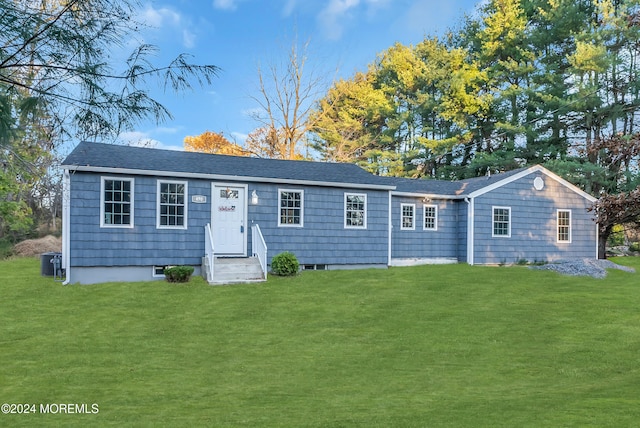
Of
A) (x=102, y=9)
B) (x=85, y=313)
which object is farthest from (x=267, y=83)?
(x=102, y=9)

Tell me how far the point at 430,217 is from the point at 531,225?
4551 mm

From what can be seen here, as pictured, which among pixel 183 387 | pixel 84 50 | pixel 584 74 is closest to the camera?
pixel 84 50

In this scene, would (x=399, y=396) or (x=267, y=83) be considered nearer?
(x=399, y=396)

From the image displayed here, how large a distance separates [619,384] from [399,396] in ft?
9.33

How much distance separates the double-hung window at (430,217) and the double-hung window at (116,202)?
1108 cm

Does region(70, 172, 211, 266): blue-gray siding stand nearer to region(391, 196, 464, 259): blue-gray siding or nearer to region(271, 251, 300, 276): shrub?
region(271, 251, 300, 276): shrub

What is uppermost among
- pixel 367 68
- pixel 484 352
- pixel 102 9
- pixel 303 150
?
pixel 367 68

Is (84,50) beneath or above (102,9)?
beneath

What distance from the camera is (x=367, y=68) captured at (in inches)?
1448

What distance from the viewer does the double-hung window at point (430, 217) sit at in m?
18.4

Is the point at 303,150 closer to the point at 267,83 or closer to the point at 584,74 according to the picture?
the point at 267,83

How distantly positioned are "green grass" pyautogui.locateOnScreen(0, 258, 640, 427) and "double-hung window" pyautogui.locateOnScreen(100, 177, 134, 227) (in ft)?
5.79

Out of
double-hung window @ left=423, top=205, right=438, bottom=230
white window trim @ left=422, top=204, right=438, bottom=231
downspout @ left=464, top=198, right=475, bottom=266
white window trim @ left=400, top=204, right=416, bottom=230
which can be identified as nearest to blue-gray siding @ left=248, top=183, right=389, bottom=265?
white window trim @ left=400, top=204, right=416, bottom=230

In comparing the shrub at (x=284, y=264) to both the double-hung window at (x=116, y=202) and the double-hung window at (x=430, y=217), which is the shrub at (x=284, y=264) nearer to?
the double-hung window at (x=116, y=202)
